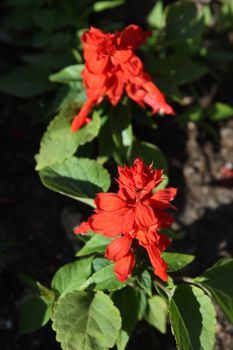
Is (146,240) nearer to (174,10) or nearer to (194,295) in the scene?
(194,295)

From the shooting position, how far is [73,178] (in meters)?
2.32

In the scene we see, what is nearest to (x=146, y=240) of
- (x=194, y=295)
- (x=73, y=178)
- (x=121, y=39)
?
(x=194, y=295)

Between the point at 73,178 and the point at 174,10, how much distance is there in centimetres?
120

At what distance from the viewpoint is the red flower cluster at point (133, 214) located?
1.80 metres

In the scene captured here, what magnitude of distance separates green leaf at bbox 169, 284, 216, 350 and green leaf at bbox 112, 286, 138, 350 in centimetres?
23

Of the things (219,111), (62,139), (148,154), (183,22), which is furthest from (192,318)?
(183,22)

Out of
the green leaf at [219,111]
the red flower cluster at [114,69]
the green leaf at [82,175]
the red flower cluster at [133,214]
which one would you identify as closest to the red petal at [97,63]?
the red flower cluster at [114,69]

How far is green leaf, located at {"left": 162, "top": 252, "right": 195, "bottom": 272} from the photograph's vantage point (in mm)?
2098

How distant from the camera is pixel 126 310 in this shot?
86.6 inches

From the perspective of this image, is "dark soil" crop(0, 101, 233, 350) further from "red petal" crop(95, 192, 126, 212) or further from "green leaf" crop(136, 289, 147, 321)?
"red petal" crop(95, 192, 126, 212)

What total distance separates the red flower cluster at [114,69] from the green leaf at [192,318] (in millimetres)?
832

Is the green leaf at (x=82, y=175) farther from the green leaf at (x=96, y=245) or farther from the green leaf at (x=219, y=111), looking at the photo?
the green leaf at (x=219, y=111)

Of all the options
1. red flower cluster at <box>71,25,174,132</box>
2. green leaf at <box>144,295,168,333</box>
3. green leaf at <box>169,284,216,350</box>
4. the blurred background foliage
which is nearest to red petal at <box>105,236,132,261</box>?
green leaf at <box>169,284,216,350</box>

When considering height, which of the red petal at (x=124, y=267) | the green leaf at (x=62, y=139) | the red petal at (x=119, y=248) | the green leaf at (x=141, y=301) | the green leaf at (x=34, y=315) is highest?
the green leaf at (x=62, y=139)
